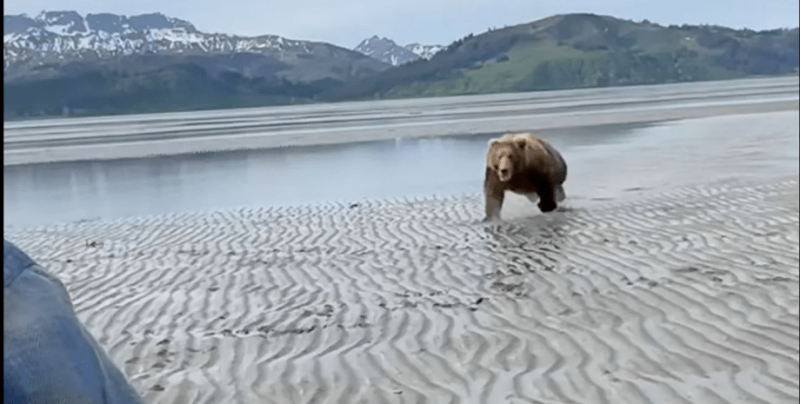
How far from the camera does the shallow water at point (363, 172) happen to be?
14.9 m

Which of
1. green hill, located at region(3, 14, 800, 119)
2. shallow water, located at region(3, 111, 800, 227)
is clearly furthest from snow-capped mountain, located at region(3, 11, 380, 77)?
shallow water, located at region(3, 111, 800, 227)

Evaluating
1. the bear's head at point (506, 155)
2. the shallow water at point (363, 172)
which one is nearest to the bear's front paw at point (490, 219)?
the bear's head at point (506, 155)

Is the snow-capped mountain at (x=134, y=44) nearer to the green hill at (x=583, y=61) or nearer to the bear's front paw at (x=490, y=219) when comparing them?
the green hill at (x=583, y=61)

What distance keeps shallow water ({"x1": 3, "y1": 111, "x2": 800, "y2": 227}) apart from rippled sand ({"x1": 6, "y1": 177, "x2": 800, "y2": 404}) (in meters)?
2.72

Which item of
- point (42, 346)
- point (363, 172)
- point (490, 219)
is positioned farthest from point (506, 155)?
point (42, 346)

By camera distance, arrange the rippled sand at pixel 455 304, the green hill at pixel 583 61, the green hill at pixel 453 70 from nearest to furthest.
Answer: the rippled sand at pixel 455 304 → the green hill at pixel 453 70 → the green hill at pixel 583 61

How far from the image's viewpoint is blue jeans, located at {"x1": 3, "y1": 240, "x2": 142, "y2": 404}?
5.89 ft

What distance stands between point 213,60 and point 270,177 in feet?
531

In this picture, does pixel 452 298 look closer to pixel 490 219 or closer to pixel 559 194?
pixel 490 219

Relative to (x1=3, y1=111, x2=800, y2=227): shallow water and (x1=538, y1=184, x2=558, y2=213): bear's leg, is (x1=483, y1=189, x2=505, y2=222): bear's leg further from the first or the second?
(x1=3, y1=111, x2=800, y2=227): shallow water

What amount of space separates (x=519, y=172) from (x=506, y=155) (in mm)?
317

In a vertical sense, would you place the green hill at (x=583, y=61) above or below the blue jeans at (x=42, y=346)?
below

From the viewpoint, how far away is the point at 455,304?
707 cm

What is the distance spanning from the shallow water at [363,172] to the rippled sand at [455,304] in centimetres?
272
